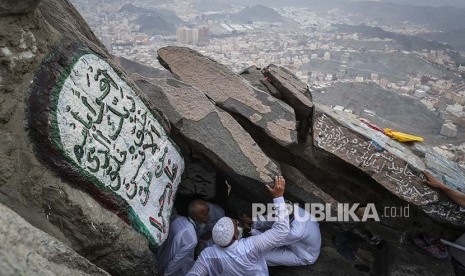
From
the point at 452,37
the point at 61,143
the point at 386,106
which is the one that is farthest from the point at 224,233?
the point at 452,37

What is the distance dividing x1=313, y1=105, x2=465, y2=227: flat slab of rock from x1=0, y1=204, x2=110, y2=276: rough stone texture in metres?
2.96

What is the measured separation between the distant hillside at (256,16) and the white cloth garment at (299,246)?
7397cm

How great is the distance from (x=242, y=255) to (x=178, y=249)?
0.69 m

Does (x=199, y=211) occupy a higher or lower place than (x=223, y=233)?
lower

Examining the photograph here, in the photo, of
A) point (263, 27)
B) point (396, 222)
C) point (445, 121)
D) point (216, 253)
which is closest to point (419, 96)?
point (445, 121)

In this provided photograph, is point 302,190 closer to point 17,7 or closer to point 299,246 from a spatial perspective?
point 299,246

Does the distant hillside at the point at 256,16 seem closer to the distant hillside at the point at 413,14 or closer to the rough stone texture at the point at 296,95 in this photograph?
the distant hillside at the point at 413,14

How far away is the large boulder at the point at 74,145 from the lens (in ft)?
7.95

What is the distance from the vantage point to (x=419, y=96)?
28.5m

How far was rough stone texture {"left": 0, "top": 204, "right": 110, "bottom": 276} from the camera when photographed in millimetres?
1595

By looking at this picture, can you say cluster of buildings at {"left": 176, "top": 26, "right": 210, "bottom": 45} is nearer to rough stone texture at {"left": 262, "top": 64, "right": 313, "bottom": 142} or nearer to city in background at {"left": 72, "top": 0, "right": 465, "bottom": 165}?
city in background at {"left": 72, "top": 0, "right": 465, "bottom": 165}

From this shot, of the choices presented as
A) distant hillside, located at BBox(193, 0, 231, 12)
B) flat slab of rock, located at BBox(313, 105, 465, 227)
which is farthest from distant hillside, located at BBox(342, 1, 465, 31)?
flat slab of rock, located at BBox(313, 105, 465, 227)

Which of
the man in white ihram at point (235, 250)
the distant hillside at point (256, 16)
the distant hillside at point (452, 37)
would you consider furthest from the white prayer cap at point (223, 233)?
the distant hillside at point (256, 16)

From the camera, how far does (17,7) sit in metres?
2.32
